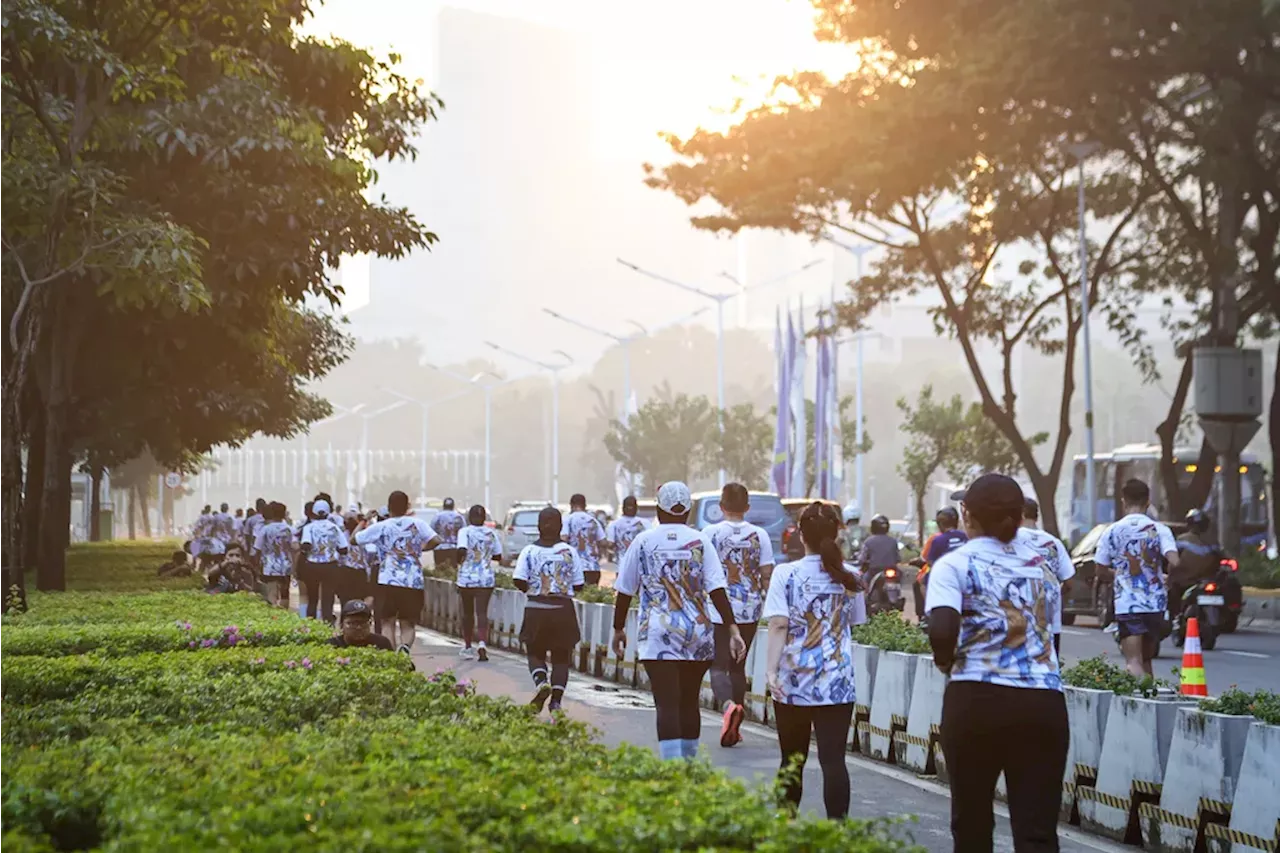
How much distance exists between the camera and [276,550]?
2534 centimetres

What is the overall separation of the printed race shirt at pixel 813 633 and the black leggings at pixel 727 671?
169cm

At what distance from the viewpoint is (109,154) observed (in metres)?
21.1

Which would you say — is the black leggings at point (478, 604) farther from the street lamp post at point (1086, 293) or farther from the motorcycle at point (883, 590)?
the street lamp post at point (1086, 293)

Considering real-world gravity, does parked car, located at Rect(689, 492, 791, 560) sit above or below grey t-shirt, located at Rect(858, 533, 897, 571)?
above

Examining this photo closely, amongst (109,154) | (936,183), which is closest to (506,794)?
(109,154)

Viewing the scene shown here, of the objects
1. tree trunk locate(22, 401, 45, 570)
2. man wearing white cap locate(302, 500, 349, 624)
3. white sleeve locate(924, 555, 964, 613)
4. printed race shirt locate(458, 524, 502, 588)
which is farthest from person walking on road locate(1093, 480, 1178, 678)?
tree trunk locate(22, 401, 45, 570)

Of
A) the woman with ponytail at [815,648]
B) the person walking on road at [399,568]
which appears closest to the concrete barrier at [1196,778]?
the woman with ponytail at [815,648]

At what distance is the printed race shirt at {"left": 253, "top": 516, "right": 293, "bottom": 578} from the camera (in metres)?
25.3

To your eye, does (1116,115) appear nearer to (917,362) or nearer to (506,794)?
(506,794)

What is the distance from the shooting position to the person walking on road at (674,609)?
10367 millimetres

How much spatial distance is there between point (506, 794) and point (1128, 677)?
5.29 meters

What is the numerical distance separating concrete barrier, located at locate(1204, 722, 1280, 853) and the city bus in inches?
1402

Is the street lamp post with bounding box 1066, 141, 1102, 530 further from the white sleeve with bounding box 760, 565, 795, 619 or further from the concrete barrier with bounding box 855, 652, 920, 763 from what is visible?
the white sleeve with bounding box 760, 565, 795, 619

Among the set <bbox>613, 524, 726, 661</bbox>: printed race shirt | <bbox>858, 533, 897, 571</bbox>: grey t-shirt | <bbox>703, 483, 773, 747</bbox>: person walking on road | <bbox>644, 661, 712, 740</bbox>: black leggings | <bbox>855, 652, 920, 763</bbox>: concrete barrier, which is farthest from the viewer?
<bbox>858, 533, 897, 571</bbox>: grey t-shirt
